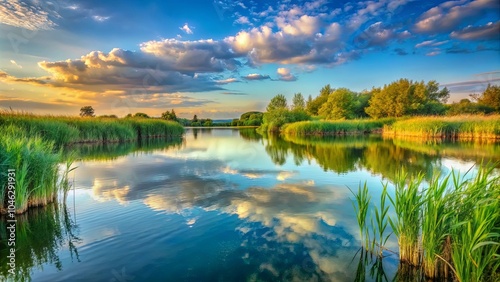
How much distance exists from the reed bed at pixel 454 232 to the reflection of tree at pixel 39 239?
4630 mm

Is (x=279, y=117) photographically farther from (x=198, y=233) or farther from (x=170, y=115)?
(x=198, y=233)

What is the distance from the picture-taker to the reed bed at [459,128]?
79.3 ft

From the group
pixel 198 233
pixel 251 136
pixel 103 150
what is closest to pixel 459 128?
pixel 251 136

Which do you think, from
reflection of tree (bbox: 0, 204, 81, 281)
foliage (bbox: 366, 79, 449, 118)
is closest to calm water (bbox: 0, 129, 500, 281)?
reflection of tree (bbox: 0, 204, 81, 281)

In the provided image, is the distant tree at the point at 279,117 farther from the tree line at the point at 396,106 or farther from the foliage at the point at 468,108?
the foliage at the point at 468,108

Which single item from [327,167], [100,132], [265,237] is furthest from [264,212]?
[100,132]

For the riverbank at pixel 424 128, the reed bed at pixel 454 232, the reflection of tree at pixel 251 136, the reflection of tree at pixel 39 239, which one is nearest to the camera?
the reed bed at pixel 454 232

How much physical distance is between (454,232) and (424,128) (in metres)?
29.5

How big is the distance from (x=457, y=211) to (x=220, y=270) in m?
3.05

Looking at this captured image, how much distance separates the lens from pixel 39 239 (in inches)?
187

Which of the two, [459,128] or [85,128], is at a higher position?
[85,128]

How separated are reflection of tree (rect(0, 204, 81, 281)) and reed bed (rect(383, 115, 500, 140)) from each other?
29.7m

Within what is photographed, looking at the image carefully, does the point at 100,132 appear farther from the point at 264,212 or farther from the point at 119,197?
the point at 264,212

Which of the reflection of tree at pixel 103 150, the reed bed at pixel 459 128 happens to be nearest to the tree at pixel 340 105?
the reed bed at pixel 459 128
